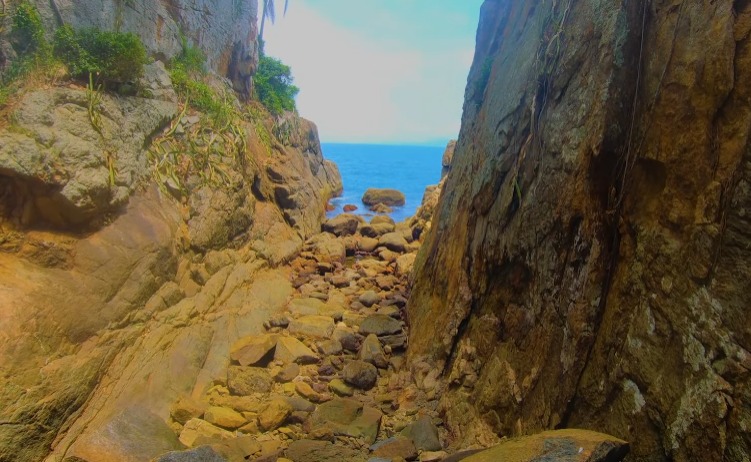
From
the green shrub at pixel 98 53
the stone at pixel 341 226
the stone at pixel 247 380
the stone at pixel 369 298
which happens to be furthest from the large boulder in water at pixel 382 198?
the stone at pixel 247 380

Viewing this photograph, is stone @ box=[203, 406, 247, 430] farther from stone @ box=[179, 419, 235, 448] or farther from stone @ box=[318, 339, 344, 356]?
stone @ box=[318, 339, 344, 356]

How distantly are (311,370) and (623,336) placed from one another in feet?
15.3

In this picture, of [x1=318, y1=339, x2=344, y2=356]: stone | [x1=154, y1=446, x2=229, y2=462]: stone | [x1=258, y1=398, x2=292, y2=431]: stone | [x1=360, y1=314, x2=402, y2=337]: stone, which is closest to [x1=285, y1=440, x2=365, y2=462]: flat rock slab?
[x1=258, y1=398, x2=292, y2=431]: stone

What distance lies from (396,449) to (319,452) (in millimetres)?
732

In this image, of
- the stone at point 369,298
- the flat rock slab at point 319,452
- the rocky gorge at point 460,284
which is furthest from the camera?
the stone at point 369,298

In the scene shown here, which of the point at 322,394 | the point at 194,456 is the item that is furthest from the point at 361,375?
the point at 194,456

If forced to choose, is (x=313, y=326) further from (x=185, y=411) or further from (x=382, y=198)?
(x=382, y=198)

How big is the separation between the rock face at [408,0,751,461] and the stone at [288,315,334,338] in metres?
2.51

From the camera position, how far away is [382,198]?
2759 cm

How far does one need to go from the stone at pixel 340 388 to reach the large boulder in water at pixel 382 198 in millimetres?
20695

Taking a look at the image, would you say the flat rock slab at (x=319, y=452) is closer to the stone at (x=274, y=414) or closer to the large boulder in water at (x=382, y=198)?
the stone at (x=274, y=414)

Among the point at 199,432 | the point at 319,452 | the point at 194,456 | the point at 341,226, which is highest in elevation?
the point at 194,456

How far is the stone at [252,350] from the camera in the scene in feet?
23.1

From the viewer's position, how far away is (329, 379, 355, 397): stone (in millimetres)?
→ 6523
